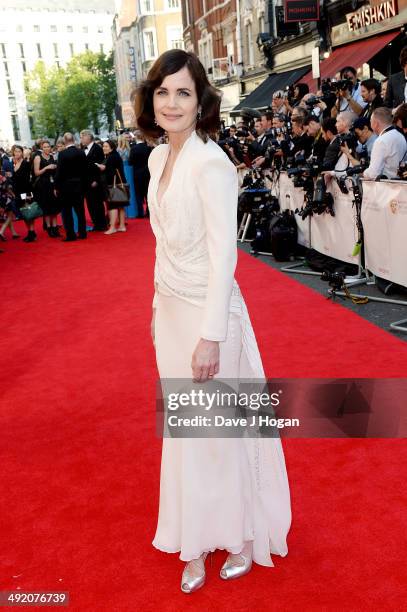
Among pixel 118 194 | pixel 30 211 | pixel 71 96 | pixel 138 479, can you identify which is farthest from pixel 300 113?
pixel 71 96

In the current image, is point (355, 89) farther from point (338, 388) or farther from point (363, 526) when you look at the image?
point (363, 526)

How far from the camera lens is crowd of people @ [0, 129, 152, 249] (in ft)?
38.4

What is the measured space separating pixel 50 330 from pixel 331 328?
2814 millimetres

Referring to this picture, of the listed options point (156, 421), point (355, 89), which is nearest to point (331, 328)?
point (156, 421)

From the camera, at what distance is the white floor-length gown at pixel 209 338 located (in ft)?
7.02

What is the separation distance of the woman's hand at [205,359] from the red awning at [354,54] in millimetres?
14121

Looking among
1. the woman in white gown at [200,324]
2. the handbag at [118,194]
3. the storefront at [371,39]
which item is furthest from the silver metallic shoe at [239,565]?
the storefront at [371,39]

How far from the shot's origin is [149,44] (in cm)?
5531

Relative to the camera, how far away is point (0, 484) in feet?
11.7

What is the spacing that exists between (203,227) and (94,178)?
1101 centimetres

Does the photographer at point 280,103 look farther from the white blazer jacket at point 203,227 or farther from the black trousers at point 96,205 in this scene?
the white blazer jacket at point 203,227

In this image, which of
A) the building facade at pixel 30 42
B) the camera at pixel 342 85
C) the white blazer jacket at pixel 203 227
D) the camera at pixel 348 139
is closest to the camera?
the white blazer jacket at pixel 203 227

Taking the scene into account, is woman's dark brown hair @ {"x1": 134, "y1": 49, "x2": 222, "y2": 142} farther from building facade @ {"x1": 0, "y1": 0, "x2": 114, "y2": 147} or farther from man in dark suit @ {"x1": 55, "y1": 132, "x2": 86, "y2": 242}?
building facade @ {"x1": 0, "y1": 0, "x2": 114, "y2": 147}

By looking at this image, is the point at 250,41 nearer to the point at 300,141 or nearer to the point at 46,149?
the point at 46,149
